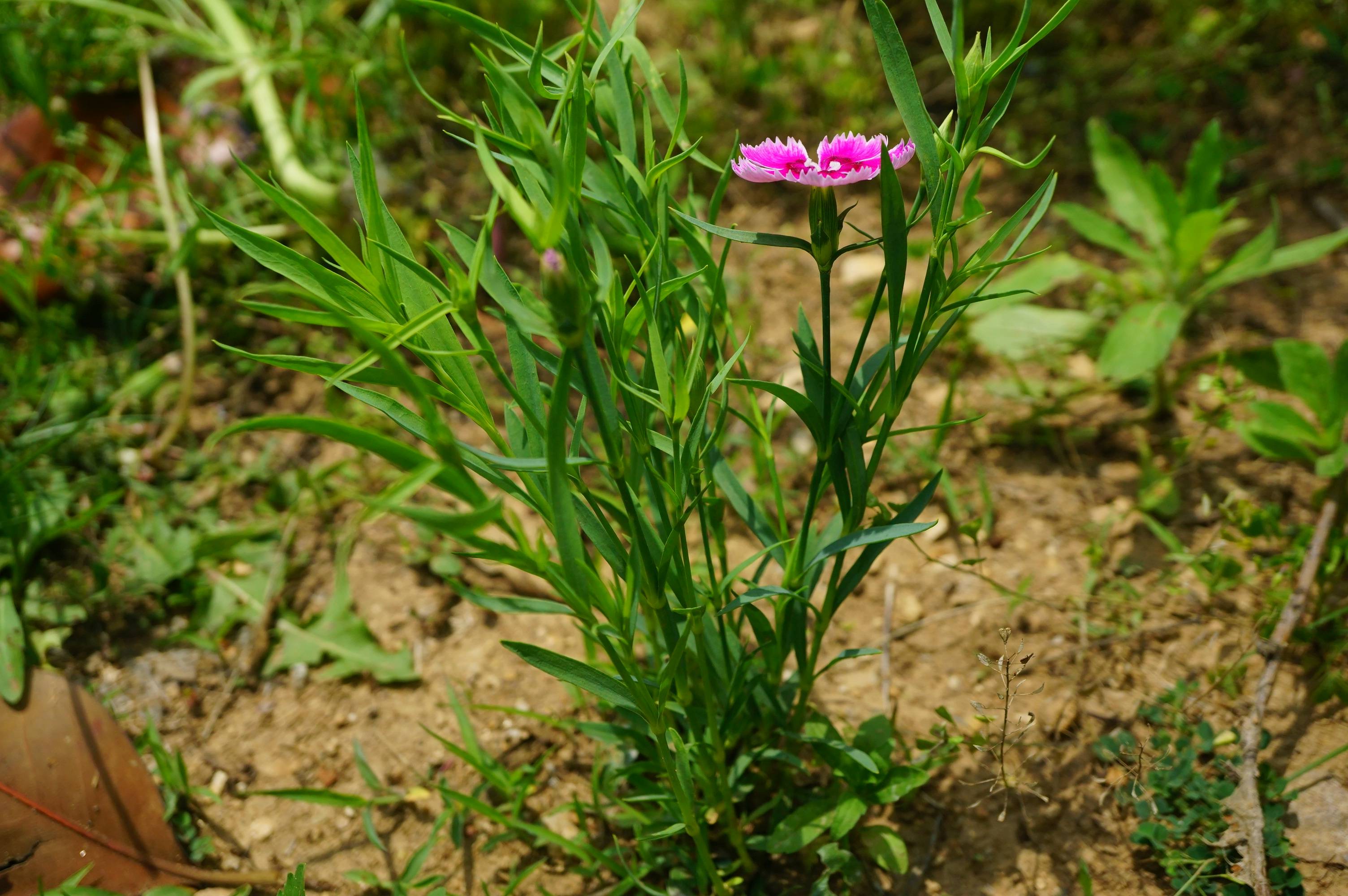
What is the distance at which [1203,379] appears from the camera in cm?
172

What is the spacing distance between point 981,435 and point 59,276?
201cm

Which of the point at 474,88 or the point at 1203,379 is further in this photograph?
the point at 474,88

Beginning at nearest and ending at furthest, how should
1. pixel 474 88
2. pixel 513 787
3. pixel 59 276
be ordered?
pixel 513 787 → pixel 59 276 → pixel 474 88

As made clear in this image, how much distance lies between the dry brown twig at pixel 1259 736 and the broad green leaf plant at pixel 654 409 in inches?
13.9

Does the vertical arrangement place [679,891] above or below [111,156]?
below

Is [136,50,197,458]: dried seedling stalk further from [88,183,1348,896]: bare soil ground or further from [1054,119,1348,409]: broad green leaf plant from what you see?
[1054,119,1348,409]: broad green leaf plant

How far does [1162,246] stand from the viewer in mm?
1791

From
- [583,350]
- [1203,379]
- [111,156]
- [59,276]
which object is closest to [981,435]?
[1203,379]

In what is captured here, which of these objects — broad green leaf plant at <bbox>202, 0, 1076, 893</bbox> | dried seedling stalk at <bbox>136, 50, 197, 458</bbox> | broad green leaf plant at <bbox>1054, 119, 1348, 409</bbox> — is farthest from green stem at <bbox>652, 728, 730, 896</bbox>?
dried seedling stalk at <bbox>136, 50, 197, 458</bbox>

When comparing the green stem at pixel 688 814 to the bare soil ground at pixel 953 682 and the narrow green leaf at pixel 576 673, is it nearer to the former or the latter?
the narrow green leaf at pixel 576 673

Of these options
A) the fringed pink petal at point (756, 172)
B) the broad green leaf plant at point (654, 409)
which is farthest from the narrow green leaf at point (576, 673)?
the fringed pink petal at point (756, 172)

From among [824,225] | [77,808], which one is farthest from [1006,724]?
[77,808]

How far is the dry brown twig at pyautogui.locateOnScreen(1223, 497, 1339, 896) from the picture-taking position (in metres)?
1.09

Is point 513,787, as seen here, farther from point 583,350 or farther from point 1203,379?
point 1203,379
